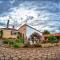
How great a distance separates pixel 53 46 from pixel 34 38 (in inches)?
16.5

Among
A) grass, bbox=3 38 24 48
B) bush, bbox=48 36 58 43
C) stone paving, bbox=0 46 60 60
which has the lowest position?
stone paving, bbox=0 46 60 60

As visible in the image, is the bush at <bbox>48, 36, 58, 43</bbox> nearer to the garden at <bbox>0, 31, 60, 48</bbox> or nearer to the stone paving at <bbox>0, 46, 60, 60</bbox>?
the garden at <bbox>0, 31, 60, 48</bbox>

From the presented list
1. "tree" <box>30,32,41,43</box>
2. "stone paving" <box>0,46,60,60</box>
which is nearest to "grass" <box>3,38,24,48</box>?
"stone paving" <box>0,46,60,60</box>

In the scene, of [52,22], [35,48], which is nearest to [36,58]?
[35,48]

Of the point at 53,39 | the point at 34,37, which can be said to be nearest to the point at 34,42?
the point at 34,37

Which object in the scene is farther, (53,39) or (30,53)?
(53,39)

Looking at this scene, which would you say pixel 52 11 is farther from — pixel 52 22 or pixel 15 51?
pixel 15 51

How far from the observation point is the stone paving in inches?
333

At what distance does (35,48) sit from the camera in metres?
8.51

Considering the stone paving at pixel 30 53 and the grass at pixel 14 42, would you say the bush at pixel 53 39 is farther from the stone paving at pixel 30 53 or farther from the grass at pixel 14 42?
the grass at pixel 14 42

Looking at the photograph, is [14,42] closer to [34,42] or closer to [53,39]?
[34,42]

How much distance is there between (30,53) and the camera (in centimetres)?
847

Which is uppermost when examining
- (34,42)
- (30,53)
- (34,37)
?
(34,37)

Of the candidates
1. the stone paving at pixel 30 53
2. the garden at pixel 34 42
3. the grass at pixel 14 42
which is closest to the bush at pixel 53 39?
the garden at pixel 34 42
